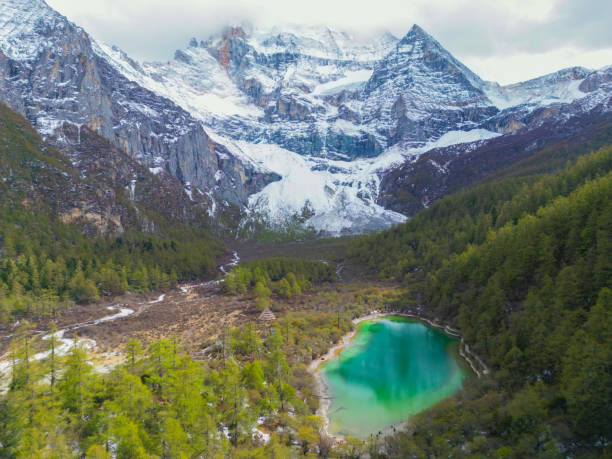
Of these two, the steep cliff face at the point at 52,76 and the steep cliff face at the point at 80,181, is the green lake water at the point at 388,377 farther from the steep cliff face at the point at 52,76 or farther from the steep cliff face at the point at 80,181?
the steep cliff face at the point at 52,76

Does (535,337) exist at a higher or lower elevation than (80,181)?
lower

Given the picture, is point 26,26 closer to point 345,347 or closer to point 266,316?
point 266,316

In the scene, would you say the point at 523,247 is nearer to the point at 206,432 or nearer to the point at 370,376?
the point at 370,376

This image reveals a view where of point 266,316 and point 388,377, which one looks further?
point 266,316

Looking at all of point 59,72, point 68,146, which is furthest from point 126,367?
point 59,72

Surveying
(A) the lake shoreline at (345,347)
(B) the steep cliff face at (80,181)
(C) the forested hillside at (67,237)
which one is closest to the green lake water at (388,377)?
(A) the lake shoreline at (345,347)

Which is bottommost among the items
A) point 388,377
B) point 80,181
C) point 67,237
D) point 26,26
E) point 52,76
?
point 388,377

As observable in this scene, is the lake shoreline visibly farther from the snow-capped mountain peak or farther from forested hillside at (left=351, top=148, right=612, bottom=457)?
the snow-capped mountain peak

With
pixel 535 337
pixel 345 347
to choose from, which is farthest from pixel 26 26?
pixel 535 337
